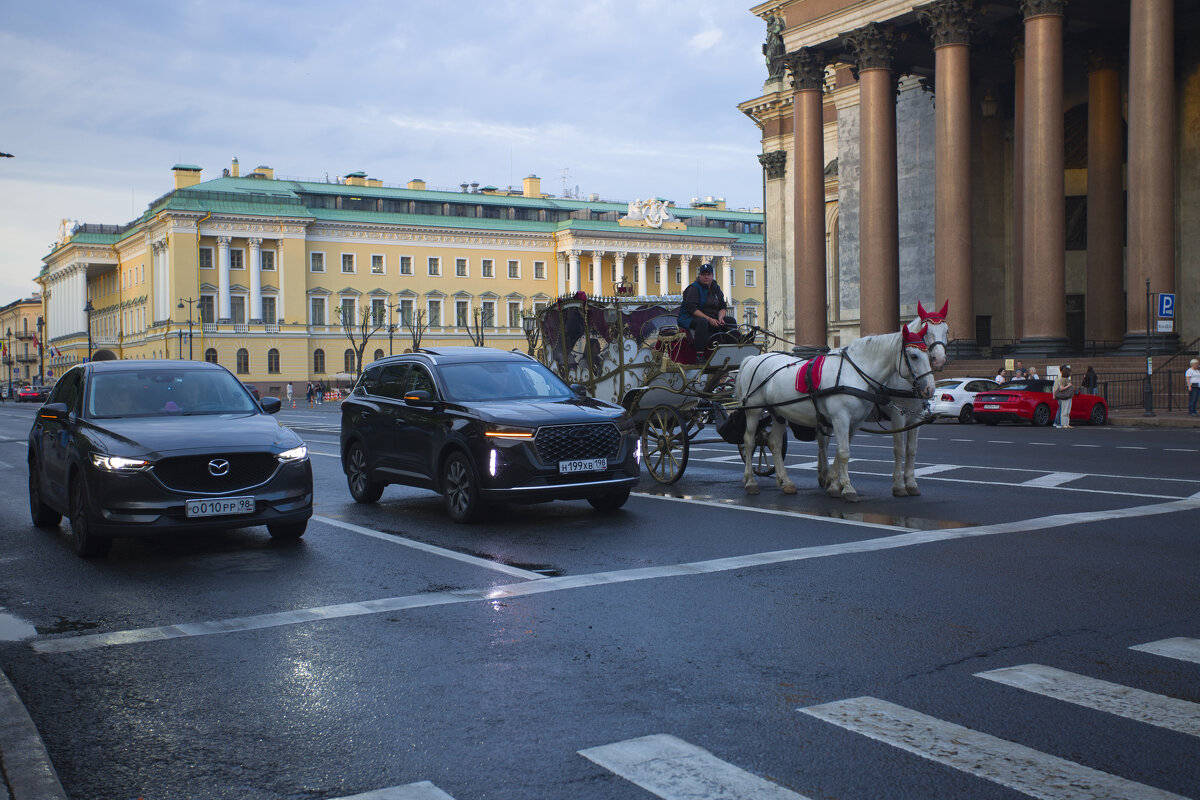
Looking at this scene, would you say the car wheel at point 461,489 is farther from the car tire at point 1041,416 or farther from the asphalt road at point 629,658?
the car tire at point 1041,416

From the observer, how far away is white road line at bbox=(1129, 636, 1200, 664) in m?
6.09

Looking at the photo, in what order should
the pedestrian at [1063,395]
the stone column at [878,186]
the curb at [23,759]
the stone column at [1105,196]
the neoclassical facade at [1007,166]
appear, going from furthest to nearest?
the stone column at [878,186] < the stone column at [1105,196] < the neoclassical facade at [1007,166] < the pedestrian at [1063,395] < the curb at [23,759]

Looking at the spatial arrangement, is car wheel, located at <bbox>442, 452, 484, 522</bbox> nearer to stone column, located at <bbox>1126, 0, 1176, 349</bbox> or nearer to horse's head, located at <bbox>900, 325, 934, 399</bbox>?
horse's head, located at <bbox>900, 325, 934, 399</bbox>

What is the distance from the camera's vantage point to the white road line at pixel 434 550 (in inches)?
353

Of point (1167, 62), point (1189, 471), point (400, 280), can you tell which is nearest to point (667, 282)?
point (400, 280)

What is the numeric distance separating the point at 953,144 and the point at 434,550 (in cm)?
3094

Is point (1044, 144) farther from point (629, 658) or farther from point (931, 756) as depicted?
point (931, 756)

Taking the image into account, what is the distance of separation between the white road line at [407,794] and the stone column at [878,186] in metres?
36.1

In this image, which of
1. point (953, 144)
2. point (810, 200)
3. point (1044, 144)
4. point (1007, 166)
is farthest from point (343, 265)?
point (1044, 144)

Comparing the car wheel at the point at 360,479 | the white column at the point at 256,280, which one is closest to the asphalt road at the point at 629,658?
the car wheel at the point at 360,479

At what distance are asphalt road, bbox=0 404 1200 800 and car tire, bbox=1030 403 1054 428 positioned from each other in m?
20.7

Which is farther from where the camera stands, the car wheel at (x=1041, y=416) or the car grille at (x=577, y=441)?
the car wheel at (x=1041, y=416)

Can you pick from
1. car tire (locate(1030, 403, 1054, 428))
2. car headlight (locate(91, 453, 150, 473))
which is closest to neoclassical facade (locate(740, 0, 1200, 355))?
car tire (locate(1030, 403, 1054, 428))

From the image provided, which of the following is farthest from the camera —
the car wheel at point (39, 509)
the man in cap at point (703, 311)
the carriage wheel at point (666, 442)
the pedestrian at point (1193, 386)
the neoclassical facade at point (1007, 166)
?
the neoclassical facade at point (1007, 166)
